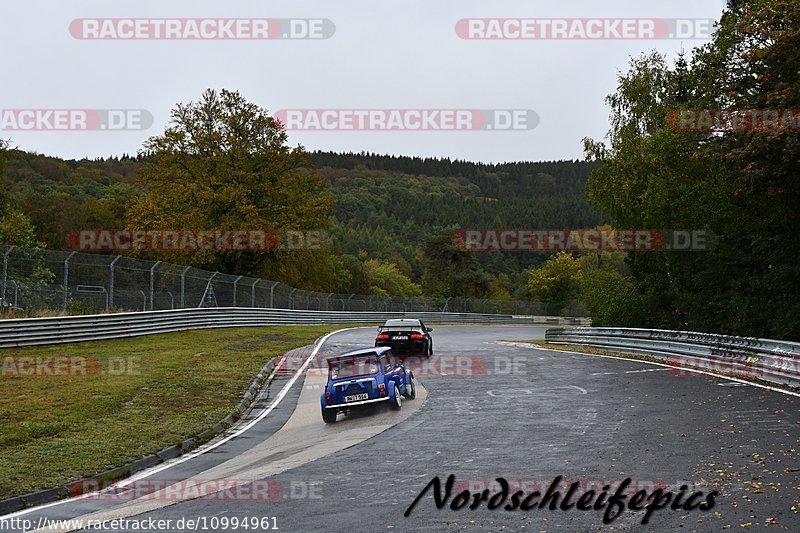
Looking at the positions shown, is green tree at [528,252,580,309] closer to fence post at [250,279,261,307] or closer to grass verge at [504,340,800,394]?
fence post at [250,279,261,307]

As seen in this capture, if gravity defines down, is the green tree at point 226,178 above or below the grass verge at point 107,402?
above

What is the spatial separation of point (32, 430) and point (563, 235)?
134m

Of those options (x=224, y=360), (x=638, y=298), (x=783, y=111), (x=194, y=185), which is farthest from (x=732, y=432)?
(x=194, y=185)

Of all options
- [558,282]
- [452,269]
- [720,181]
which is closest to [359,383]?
[720,181]

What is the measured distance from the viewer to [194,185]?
55.4 m

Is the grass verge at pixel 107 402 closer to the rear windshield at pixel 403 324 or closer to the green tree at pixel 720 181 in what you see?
the rear windshield at pixel 403 324

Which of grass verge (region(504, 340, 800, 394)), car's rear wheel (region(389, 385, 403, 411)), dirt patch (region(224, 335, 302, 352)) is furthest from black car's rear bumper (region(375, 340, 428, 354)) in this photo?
car's rear wheel (region(389, 385, 403, 411))

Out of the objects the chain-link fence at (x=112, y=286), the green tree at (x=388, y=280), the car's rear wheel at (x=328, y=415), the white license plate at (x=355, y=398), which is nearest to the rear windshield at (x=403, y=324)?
the chain-link fence at (x=112, y=286)

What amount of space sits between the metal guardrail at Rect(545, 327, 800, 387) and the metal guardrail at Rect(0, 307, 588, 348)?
1785cm

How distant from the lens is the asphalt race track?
860 centimetres

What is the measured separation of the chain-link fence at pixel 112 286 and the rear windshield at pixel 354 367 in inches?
513

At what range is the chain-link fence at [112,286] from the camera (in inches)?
1042

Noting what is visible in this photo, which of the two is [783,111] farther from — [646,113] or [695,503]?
[646,113]

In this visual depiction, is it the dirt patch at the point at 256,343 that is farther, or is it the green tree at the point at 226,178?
the green tree at the point at 226,178
